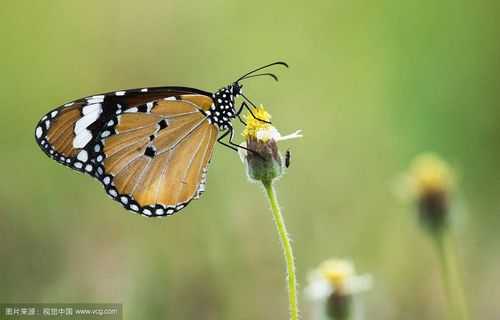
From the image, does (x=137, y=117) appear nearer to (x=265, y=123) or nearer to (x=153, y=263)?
(x=265, y=123)

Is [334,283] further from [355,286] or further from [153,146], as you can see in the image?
[153,146]

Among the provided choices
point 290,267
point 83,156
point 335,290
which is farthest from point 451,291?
point 83,156

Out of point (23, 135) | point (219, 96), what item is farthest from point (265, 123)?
point (23, 135)

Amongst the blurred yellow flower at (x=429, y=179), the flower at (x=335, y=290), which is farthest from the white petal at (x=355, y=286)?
the blurred yellow flower at (x=429, y=179)

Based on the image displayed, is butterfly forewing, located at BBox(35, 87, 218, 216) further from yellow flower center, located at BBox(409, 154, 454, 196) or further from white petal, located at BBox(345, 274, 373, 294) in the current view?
yellow flower center, located at BBox(409, 154, 454, 196)

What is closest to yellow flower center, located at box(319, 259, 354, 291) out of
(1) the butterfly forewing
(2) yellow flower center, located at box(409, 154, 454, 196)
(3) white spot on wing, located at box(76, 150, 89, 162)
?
(2) yellow flower center, located at box(409, 154, 454, 196)

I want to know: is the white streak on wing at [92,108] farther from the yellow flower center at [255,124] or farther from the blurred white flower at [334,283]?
the blurred white flower at [334,283]
